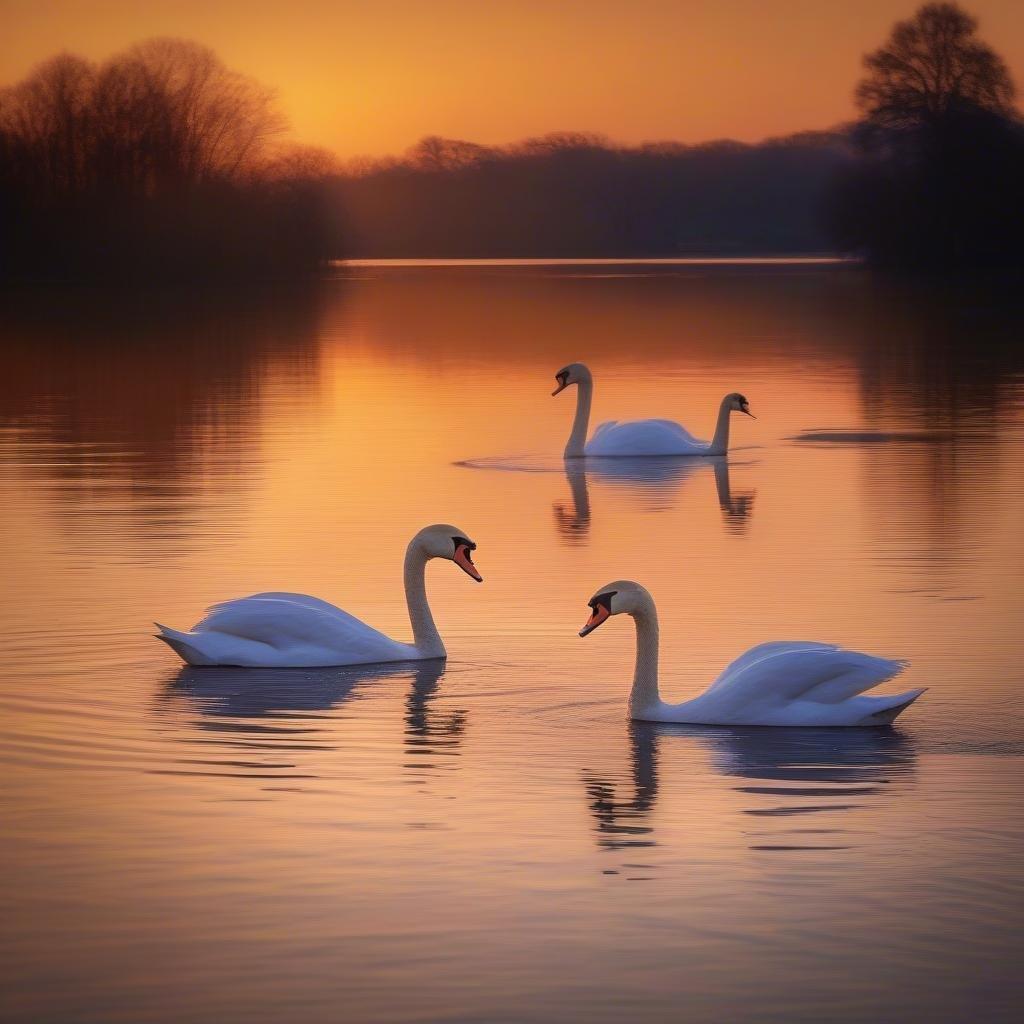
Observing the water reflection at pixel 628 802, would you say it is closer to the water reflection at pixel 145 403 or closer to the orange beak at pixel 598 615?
the orange beak at pixel 598 615

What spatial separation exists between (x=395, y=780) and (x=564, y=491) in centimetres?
1074

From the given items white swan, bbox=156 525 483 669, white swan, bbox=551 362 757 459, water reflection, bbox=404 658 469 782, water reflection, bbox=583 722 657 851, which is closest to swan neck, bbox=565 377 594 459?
white swan, bbox=551 362 757 459

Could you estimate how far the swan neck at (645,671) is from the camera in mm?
10016

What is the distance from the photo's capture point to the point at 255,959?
22.6 ft

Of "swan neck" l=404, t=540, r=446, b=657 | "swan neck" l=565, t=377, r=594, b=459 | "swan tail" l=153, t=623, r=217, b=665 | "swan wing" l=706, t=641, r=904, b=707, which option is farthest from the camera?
"swan neck" l=565, t=377, r=594, b=459

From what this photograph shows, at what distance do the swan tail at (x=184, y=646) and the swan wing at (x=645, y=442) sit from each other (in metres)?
11.3

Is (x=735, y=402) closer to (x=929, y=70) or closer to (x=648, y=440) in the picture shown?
(x=648, y=440)

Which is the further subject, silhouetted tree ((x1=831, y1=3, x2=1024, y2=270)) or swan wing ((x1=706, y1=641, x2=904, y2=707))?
silhouetted tree ((x1=831, y1=3, x2=1024, y2=270))

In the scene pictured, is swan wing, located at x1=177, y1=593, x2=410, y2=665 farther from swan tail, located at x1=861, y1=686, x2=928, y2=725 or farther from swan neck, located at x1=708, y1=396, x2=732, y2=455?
swan neck, located at x1=708, y1=396, x2=732, y2=455

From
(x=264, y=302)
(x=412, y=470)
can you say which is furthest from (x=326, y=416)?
(x=264, y=302)

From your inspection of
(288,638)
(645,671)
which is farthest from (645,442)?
(645,671)

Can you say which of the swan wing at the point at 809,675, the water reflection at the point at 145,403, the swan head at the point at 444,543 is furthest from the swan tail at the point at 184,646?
the water reflection at the point at 145,403

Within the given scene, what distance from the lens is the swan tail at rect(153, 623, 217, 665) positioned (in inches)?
440

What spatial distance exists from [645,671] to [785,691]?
602mm
